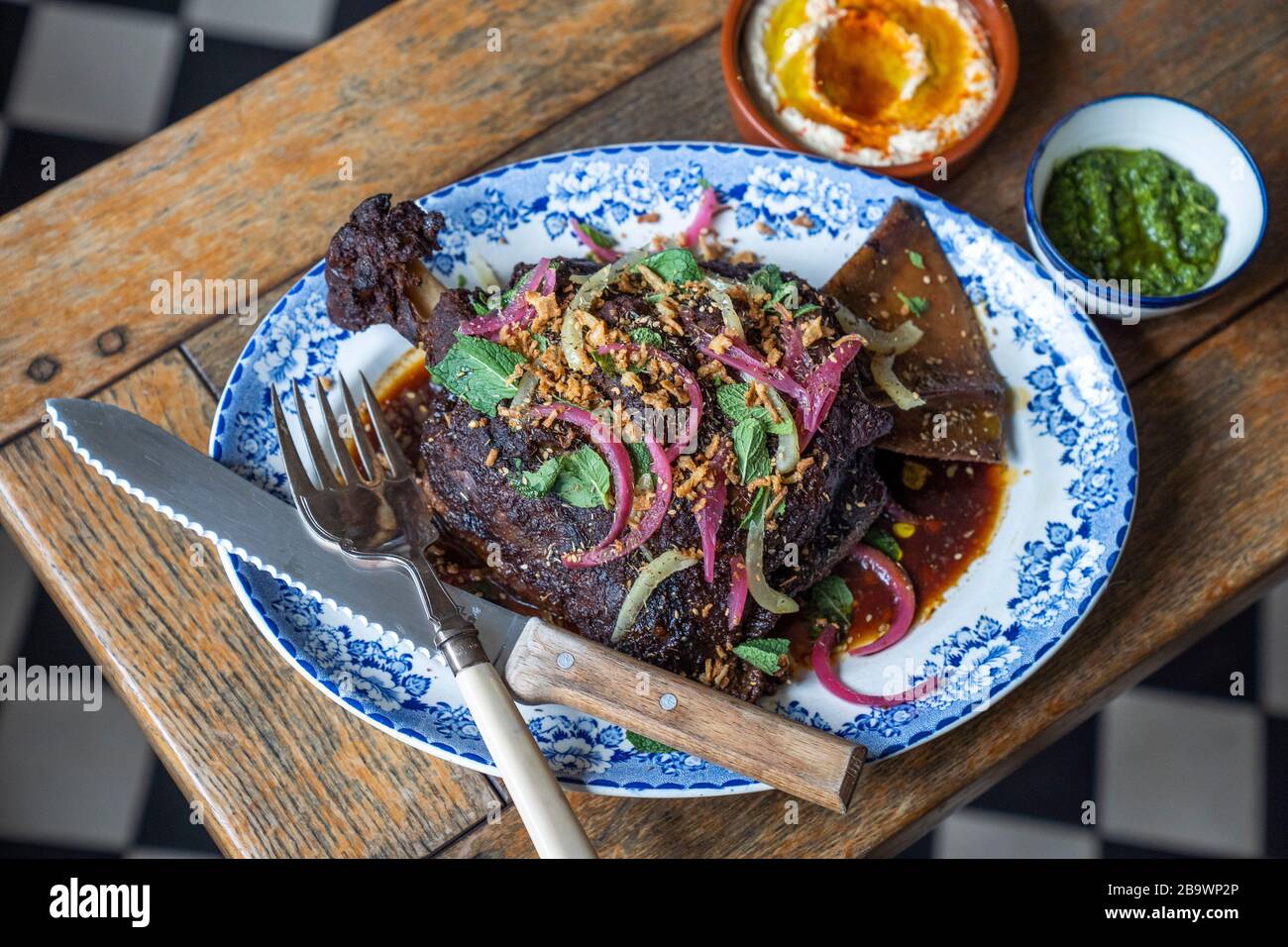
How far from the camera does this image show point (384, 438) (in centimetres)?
301

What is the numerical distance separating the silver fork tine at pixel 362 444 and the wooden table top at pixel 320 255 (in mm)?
506

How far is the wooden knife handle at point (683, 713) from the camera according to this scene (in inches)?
101

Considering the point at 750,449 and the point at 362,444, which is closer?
the point at 750,449

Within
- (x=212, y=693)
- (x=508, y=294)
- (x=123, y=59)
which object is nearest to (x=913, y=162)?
(x=508, y=294)

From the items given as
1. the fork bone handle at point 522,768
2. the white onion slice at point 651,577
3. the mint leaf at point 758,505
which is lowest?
the fork bone handle at point 522,768

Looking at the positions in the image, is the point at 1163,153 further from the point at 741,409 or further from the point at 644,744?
the point at 644,744

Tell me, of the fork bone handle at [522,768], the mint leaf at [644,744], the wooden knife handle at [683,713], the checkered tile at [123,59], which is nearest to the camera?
the fork bone handle at [522,768]

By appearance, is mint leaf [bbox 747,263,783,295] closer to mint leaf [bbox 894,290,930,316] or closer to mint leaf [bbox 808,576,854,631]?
mint leaf [bbox 894,290,930,316]

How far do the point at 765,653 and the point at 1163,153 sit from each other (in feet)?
6.45

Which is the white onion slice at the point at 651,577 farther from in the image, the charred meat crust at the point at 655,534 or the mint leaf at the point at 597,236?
the mint leaf at the point at 597,236

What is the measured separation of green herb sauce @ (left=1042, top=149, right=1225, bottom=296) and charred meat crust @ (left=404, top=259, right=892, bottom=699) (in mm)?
954

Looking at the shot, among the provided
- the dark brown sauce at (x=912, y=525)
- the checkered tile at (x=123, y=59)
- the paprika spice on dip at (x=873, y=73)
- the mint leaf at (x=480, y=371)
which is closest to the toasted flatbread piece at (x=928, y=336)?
the dark brown sauce at (x=912, y=525)
